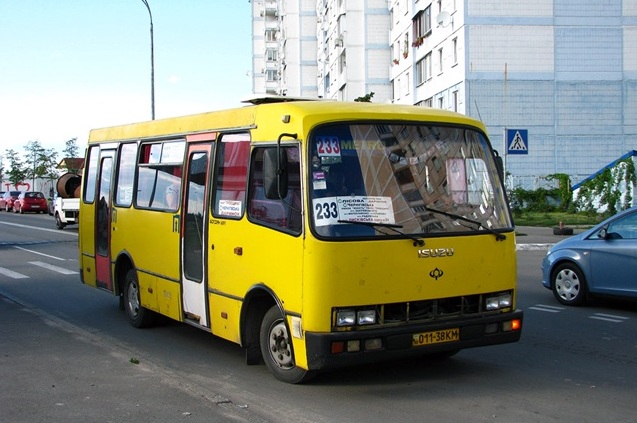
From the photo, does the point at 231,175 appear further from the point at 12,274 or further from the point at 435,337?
the point at 12,274

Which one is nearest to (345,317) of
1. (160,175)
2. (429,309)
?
(429,309)

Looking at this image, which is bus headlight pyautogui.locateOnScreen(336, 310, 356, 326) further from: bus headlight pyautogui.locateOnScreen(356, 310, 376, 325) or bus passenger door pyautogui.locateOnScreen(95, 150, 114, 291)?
bus passenger door pyautogui.locateOnScreen(95, 150, 114, 291)

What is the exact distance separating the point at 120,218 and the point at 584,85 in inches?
1430

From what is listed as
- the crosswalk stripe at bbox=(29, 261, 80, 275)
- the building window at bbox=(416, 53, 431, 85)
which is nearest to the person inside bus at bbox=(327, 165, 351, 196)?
the crosswalk stripe at bbox=(29, 261, 80, 275)

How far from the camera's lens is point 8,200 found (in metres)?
63.7

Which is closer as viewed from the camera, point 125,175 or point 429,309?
point 429,309

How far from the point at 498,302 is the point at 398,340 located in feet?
3.89

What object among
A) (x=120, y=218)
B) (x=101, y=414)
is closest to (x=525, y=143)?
(x=120, y=218)

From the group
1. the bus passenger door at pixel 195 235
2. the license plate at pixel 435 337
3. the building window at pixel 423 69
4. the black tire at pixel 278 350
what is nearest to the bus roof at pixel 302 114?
the bus passenger door at pixel 195 235

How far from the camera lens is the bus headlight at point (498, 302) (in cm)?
718

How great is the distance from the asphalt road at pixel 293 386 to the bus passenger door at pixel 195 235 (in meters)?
0.56

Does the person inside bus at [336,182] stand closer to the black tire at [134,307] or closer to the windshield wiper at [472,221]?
the windshield wiper at [472,221]

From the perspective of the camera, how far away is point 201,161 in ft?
28.1

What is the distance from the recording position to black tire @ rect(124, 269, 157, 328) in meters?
10.2
